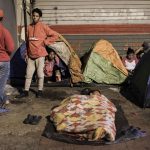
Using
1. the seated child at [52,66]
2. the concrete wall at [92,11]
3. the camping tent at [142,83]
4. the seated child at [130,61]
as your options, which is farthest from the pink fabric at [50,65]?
the camping tent at [142,83]

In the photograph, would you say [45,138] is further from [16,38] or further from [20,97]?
[16,38]

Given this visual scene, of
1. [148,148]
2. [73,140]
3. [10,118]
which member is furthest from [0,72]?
[148,148]

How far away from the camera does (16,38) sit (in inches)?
459

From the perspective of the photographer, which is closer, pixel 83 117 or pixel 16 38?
pixel 83 117

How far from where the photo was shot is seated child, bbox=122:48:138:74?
37.6 ft

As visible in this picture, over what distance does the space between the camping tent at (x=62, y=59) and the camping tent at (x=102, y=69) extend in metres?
0.22

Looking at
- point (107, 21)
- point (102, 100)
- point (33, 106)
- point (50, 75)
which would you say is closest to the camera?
point (102, 100)

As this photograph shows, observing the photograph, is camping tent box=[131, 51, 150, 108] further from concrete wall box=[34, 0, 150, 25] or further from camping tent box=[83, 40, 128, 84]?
concrete wall box=[34, 0, 150, 25]

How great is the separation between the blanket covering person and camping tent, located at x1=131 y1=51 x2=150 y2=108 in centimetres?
101

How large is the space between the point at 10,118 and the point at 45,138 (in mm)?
1267

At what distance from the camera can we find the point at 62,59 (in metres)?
11.0

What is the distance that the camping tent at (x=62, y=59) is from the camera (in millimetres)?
10922

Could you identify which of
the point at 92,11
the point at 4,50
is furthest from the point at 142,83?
the point at 92,11

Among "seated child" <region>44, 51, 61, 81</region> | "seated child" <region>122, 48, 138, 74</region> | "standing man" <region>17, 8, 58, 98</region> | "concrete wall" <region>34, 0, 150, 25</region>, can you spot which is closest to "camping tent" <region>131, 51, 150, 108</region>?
"seated child" <region>122, 48, 138, 74</region>
